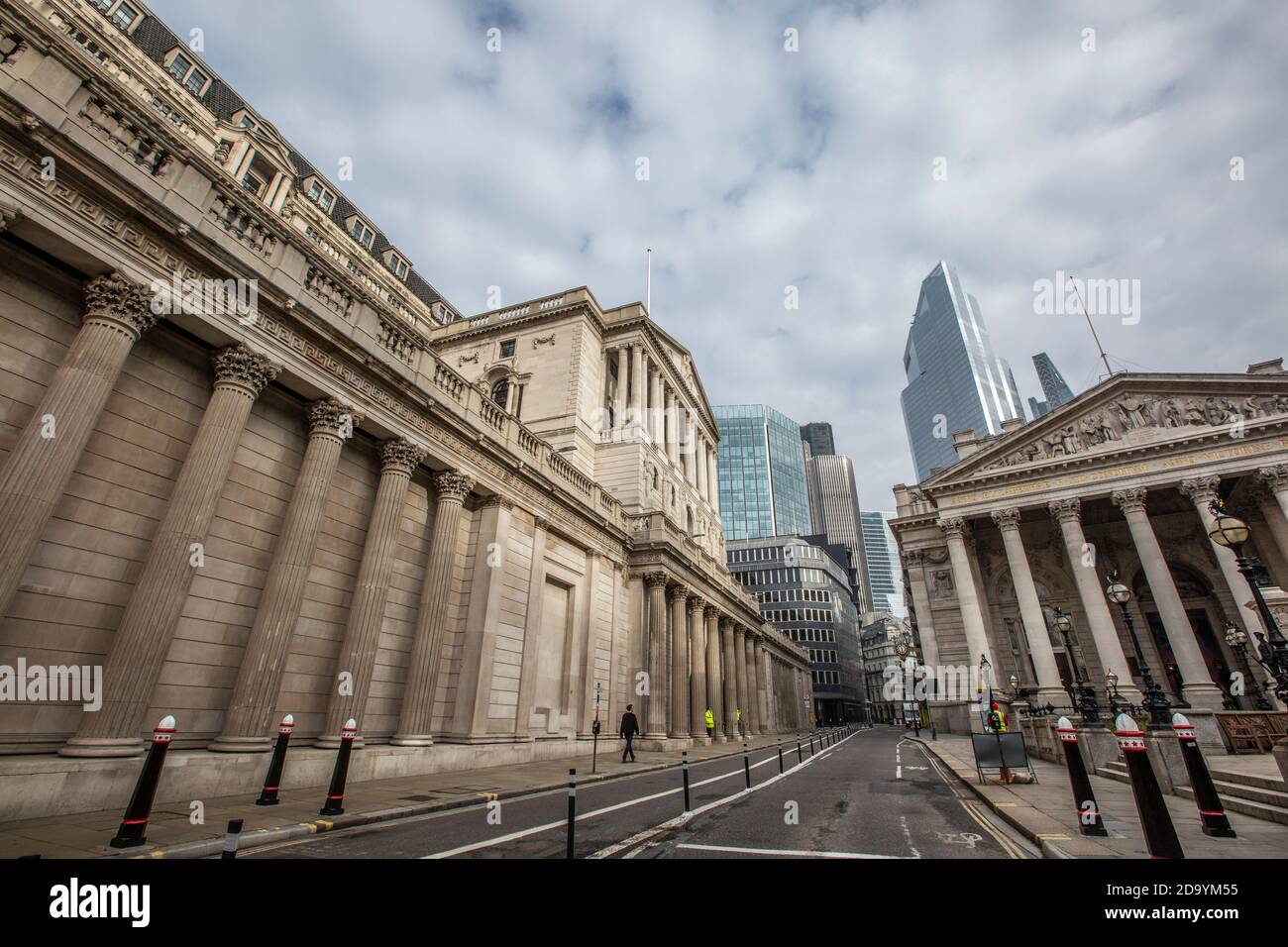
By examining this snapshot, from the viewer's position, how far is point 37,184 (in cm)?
877

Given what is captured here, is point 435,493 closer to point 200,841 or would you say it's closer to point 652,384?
point 200,841

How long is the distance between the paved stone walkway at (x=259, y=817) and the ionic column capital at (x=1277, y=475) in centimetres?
3700

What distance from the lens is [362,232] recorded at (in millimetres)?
36781

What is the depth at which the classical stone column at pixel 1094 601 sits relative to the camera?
27.9m

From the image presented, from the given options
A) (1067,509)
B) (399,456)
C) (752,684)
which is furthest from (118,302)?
(752,684)

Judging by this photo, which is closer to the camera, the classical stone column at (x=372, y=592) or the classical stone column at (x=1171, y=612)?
the classical stone column at (x=372, y=592)

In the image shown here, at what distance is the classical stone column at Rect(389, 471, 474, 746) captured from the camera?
1425cm

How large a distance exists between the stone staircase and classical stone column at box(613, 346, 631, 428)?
28799mm

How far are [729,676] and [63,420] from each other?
34.5 m

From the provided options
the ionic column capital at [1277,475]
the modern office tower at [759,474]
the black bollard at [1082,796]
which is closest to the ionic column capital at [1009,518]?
the ionic column capital at [1277,475]

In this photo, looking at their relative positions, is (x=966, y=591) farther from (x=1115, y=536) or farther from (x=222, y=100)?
(x=222, y=100)

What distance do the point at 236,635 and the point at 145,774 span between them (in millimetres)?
6010

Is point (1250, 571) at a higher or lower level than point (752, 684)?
higher

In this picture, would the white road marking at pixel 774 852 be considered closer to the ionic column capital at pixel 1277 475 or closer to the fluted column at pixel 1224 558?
the fluted column at pixel 1224 558
